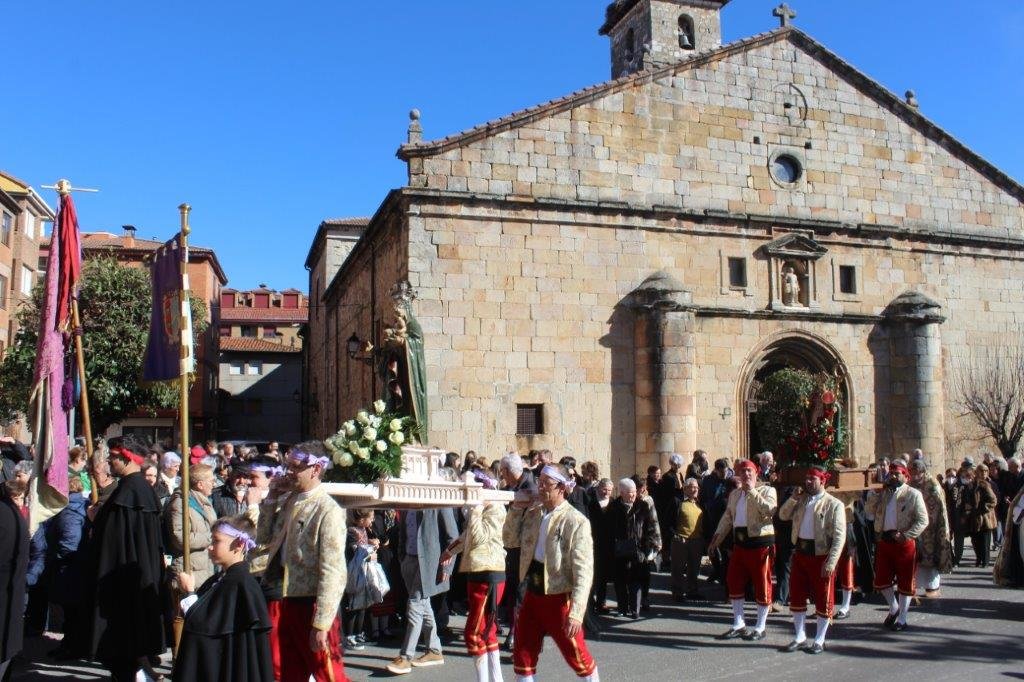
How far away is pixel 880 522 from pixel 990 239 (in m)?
13.7

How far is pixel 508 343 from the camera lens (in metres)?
18.0

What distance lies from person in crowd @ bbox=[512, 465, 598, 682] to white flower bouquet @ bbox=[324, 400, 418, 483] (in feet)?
4.95

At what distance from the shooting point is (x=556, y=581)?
6.47 m

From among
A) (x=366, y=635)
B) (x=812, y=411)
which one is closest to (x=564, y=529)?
(x=366, y=635)

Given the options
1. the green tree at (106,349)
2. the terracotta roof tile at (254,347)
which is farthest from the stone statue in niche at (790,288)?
the terracotta roof tile at (254,347)

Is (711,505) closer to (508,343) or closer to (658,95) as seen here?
(508,343)

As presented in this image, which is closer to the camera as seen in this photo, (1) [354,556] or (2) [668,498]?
(1) [354,556]

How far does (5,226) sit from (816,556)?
116 feet

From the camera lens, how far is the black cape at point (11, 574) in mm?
6270

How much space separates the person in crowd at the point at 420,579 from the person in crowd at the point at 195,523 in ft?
5.94

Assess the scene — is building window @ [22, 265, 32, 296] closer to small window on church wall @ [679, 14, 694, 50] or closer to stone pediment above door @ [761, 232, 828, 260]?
small window on church wall @ [679, 14, 694, 50]

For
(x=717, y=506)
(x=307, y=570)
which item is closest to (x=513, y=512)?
(x=307, y=570)

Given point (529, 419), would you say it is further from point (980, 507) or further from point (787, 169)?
point (787, 169)

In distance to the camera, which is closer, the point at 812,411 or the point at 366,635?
the point at 366,635
